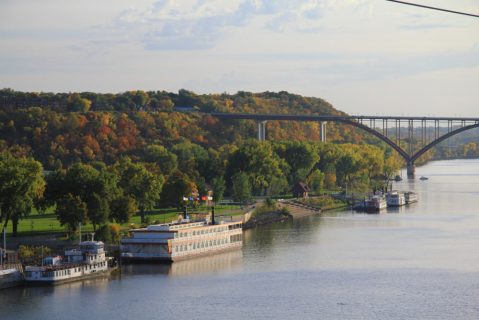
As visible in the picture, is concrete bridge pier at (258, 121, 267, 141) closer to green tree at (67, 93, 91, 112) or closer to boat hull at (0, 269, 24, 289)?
green tree at (67, 93, 91, 112)

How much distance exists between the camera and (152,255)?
54125 millimetres

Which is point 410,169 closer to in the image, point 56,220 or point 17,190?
point 56,220

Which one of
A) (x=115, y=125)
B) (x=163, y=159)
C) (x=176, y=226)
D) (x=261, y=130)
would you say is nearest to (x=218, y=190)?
(x=163, y=159)

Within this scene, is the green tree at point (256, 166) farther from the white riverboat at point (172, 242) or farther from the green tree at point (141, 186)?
the white riverboat at point (172, 242)

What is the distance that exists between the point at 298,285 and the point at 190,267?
24.7 feet

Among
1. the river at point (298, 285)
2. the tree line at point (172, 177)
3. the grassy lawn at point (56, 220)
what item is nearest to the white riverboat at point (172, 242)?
the river at point (298, 285)

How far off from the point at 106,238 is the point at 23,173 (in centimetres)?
600

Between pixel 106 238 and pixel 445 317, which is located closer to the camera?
pixel 445 317

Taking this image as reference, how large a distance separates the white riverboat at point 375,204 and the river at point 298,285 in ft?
69.9

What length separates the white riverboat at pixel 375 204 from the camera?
89750mm

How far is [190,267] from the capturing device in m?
53.1

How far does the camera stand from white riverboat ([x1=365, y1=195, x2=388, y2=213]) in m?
89.8

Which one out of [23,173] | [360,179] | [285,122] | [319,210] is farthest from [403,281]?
[285,122]

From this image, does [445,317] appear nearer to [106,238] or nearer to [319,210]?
[106,238]
